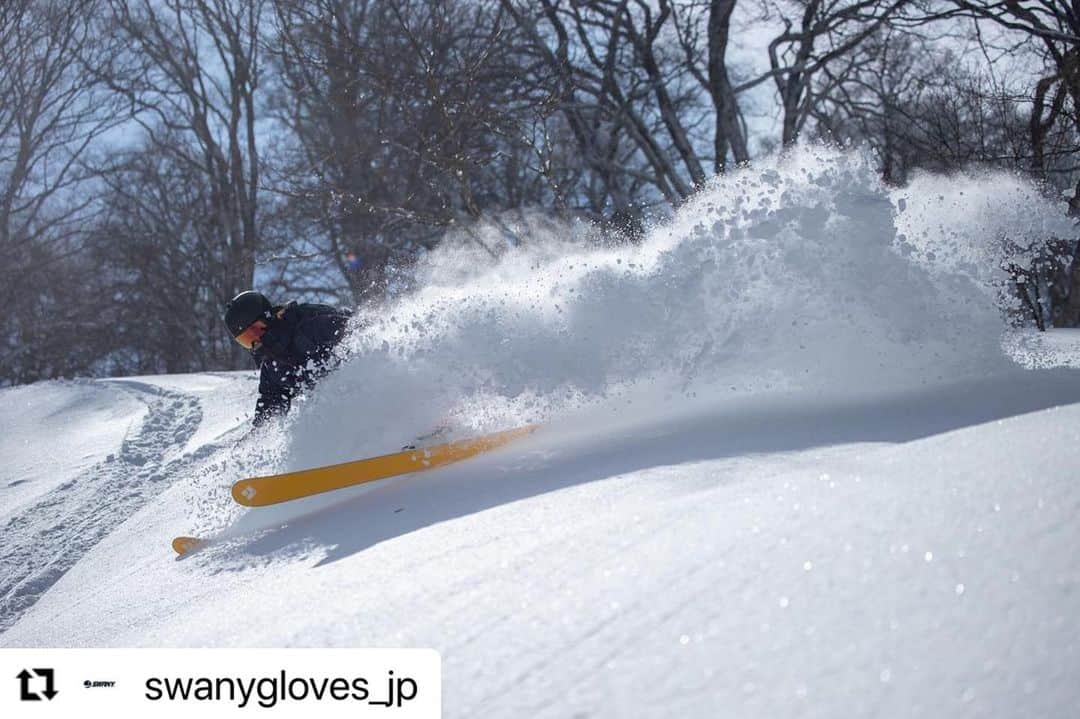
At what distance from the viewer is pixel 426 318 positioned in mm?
4461

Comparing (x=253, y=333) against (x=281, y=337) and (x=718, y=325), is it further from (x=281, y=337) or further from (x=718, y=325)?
(x=718, y=325)

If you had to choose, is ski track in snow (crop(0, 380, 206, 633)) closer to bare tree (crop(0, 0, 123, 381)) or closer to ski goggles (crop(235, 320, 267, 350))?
ski goggles (crop(235, 320, 267, 350))

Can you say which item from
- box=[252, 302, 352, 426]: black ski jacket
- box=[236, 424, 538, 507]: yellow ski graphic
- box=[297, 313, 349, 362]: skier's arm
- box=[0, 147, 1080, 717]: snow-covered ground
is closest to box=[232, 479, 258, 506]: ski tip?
box=[236, 424, 538, 507]: yellow ski graphic

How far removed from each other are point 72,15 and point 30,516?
807 inches

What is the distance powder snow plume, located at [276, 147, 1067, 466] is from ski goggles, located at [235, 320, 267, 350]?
2.99ft

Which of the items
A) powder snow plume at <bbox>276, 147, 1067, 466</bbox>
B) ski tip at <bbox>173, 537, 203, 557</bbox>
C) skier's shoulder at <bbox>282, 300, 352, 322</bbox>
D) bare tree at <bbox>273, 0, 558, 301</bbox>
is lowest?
ski tip at <bbox>173, 537, 203, 557</bbox>

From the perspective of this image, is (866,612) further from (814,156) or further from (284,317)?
(284,317)

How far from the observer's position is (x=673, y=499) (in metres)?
2.46

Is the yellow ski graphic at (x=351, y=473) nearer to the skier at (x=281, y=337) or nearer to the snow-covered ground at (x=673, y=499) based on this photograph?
the snow-covered ground at (x=673, y=499)

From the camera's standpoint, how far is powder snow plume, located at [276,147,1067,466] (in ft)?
13.0

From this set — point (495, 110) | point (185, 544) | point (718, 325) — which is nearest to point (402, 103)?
point (495, 110)

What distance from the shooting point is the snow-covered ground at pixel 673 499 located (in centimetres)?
136

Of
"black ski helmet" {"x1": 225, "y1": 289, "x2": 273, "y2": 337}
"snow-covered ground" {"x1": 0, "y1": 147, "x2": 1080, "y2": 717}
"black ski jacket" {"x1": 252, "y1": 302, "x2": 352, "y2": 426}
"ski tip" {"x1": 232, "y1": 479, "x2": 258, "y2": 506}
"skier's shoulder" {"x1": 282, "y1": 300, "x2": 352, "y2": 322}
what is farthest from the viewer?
"skier's shoulder" {"x1": 282, "y1": 300, "x2": 352, "y2": 322}

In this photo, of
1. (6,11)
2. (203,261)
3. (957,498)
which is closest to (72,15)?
(6,11)
